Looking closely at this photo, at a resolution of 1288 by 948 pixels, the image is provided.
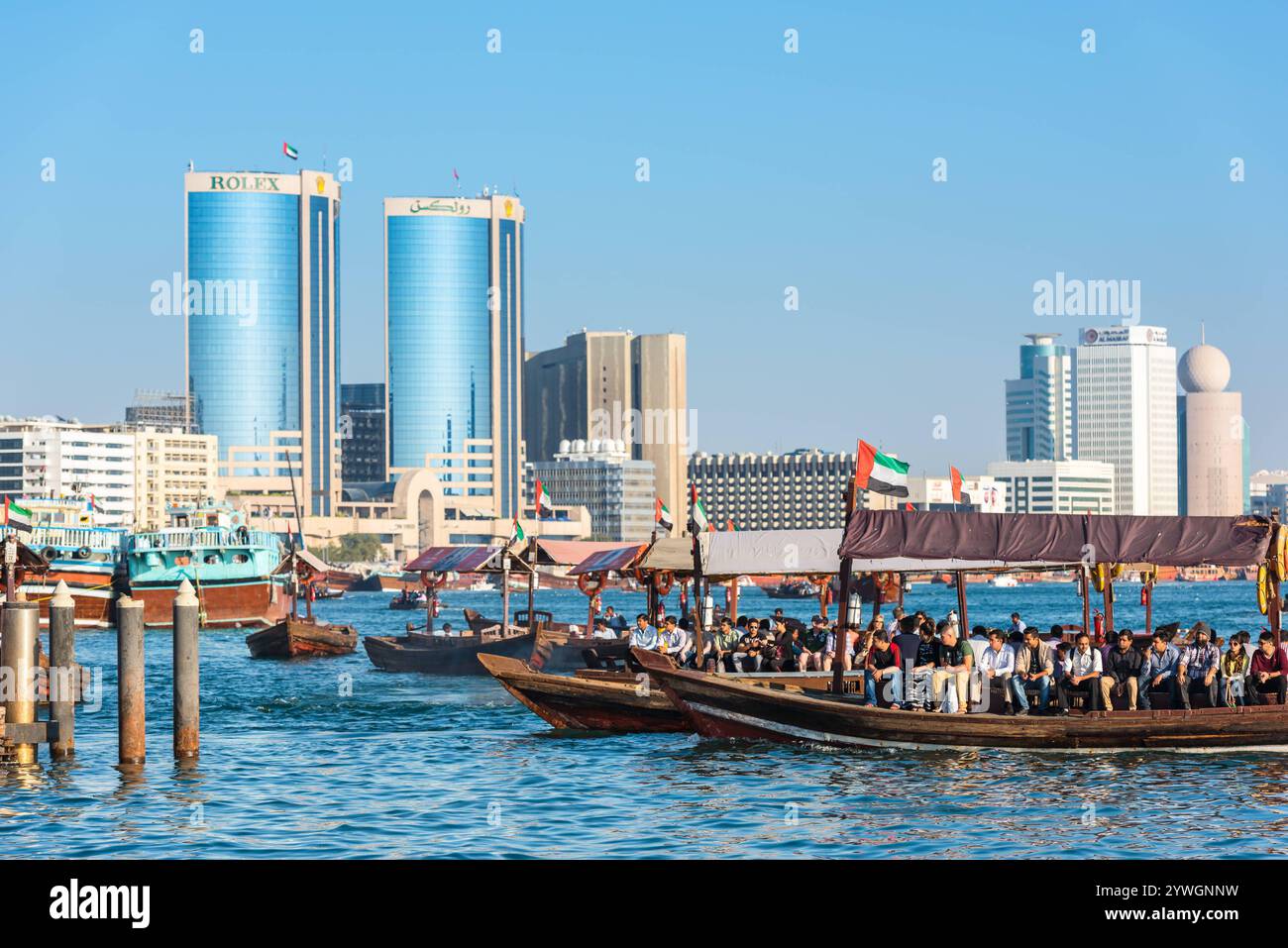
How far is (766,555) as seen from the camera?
3525 cm

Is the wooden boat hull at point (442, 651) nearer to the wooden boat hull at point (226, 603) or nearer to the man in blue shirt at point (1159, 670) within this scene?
the man in blue shirt at point (1159, 670)

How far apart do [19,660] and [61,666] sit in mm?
832

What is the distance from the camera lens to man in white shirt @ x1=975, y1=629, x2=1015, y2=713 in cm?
2823

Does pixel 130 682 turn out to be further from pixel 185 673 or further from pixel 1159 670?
pixel 1159 670

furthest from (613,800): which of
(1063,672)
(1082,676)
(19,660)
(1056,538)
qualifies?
(1056,538)

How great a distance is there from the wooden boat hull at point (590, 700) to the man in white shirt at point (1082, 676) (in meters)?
7.53

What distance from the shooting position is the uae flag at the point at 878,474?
30.3 meters

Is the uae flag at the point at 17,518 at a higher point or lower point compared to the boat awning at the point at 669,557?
higher

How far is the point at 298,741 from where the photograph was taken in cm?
3516

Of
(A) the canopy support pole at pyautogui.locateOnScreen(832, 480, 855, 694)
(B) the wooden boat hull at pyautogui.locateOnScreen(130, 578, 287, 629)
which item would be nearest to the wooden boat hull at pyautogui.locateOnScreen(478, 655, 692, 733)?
(A) the canopy support pole at pyautogui.locateOnScreen(832, 480, 855, 694)

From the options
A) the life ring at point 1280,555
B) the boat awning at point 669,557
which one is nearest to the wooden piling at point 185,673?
the boat awning at point 669,557
